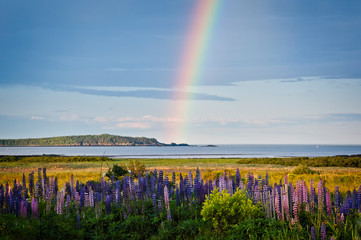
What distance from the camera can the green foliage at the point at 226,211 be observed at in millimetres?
9555

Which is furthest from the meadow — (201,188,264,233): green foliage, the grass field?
the grass field

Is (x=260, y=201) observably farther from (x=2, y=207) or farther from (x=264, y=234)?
(x=2, y=207)

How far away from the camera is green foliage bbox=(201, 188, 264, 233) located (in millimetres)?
9555

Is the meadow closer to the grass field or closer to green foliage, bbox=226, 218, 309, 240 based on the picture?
→ green foliage, bbox=226, 218, 309, 240

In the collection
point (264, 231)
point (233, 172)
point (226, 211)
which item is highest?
point (226, 211)

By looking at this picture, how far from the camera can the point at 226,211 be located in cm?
966

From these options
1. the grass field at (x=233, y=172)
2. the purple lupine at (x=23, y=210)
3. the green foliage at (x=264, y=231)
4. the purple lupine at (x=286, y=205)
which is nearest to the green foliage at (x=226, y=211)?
the green foliage at (x=264, y=231)

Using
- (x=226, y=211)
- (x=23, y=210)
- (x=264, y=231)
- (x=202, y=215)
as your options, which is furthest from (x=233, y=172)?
(x=264, y=231)

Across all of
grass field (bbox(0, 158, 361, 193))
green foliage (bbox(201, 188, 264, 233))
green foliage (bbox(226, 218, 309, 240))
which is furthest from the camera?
grass field (bbox(0, 158, 361, 193))

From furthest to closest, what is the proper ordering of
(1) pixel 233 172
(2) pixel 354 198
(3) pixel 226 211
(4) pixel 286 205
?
(1) pixel 233 172 < (2) pixel 354 198 < (3) pixel 226 211 < (4) pixel 286 205

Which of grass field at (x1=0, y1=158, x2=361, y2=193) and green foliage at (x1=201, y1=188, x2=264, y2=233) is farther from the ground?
green foliage at (x1=201, y1=188, x2=264, y2=233)

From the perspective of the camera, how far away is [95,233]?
10.3 m

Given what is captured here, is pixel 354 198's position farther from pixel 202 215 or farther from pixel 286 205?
pixel 202 215

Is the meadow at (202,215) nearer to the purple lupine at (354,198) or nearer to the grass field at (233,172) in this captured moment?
the purple lupine at (354,198)
